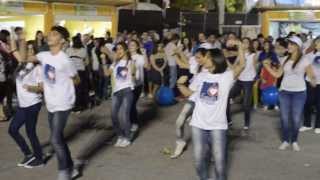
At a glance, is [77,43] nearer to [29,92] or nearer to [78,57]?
[78,57]

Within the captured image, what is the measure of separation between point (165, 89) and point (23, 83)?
7152 mm

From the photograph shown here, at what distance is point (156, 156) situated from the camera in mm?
9109

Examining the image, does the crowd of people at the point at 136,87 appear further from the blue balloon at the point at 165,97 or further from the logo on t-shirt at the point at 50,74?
the blue balloon at the point at 165,97

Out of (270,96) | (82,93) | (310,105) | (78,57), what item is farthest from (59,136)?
(270,96)

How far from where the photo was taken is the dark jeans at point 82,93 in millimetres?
13606

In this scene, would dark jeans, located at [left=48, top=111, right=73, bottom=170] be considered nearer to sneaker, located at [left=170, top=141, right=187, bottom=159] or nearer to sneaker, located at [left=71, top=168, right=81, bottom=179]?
sneaker, located at [left=71, top=168, right=81, bottom=179]

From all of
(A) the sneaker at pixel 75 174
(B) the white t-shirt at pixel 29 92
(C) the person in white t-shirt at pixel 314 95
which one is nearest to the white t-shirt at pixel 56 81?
(B) the white t-shirt at pixel 29 92

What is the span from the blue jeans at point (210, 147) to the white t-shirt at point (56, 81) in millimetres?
1553

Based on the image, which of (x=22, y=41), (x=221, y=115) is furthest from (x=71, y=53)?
(x=221, y=115)

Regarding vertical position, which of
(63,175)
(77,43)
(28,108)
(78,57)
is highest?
(77,43)

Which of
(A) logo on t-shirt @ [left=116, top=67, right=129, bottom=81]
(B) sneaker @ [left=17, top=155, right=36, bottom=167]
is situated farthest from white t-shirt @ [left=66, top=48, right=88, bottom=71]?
(B) sneaker @ [left=17, top=155, right=36, bottom=167]

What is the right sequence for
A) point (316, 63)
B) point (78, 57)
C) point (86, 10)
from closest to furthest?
point (316, 63), point (78, 57), point (86, 10)

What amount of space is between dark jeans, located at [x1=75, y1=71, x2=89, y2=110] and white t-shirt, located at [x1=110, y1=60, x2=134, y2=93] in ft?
12.9

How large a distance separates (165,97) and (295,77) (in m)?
5.81
